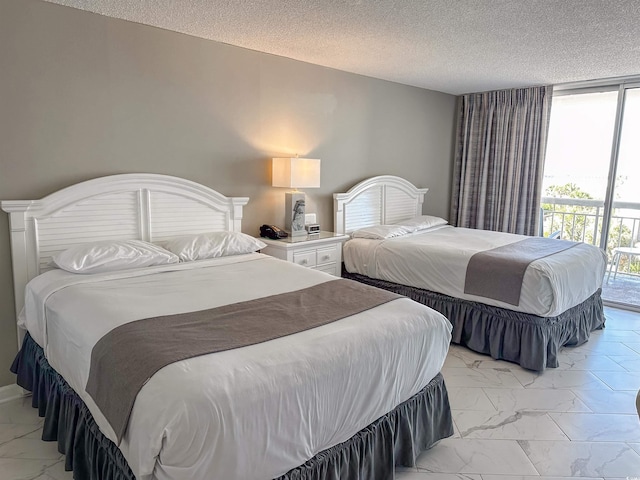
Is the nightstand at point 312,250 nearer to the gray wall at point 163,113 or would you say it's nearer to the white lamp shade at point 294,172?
the gray wall at point 163,113

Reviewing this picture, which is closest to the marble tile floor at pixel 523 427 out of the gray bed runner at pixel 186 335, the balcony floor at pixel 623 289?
the gray bed runner at pixel 186 335

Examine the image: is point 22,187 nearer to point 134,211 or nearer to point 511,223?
point 134,211

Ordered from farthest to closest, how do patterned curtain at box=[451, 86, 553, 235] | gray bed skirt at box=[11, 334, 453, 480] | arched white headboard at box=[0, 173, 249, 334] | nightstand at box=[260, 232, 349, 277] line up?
patterned curtain at box=[451, 86, 553, 235] → nightstand at box=[260, 232, 349, 277] → arched white headboard at box=[0, 173, 249, 334] → gray bed skirt at box=[11, 334, 453, 480]

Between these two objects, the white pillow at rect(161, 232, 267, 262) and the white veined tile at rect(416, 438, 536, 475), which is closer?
the white veined tile at rect(416, 438, 536, 475)

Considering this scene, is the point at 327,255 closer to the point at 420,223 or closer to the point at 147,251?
the point at 420,223

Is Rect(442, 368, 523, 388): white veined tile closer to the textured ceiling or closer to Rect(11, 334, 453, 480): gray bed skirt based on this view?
Rect(11, 334, 453, 480): gray bed skirt

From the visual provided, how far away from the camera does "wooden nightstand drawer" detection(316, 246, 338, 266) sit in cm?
372

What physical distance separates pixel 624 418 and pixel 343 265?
7.91 feet

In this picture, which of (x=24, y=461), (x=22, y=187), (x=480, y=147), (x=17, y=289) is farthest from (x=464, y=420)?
(x=480, y=147)

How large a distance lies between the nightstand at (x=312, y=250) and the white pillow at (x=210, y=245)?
0.24m

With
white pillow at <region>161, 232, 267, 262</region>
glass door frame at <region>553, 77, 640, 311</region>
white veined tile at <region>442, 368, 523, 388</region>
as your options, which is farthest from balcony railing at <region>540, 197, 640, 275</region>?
white pillow at <region>161, 232, 267, 262</region>

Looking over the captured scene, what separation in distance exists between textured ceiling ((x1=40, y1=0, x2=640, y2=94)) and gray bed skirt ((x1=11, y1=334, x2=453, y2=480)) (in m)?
2.09

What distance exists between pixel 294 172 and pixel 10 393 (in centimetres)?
242

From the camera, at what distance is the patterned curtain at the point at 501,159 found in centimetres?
494
